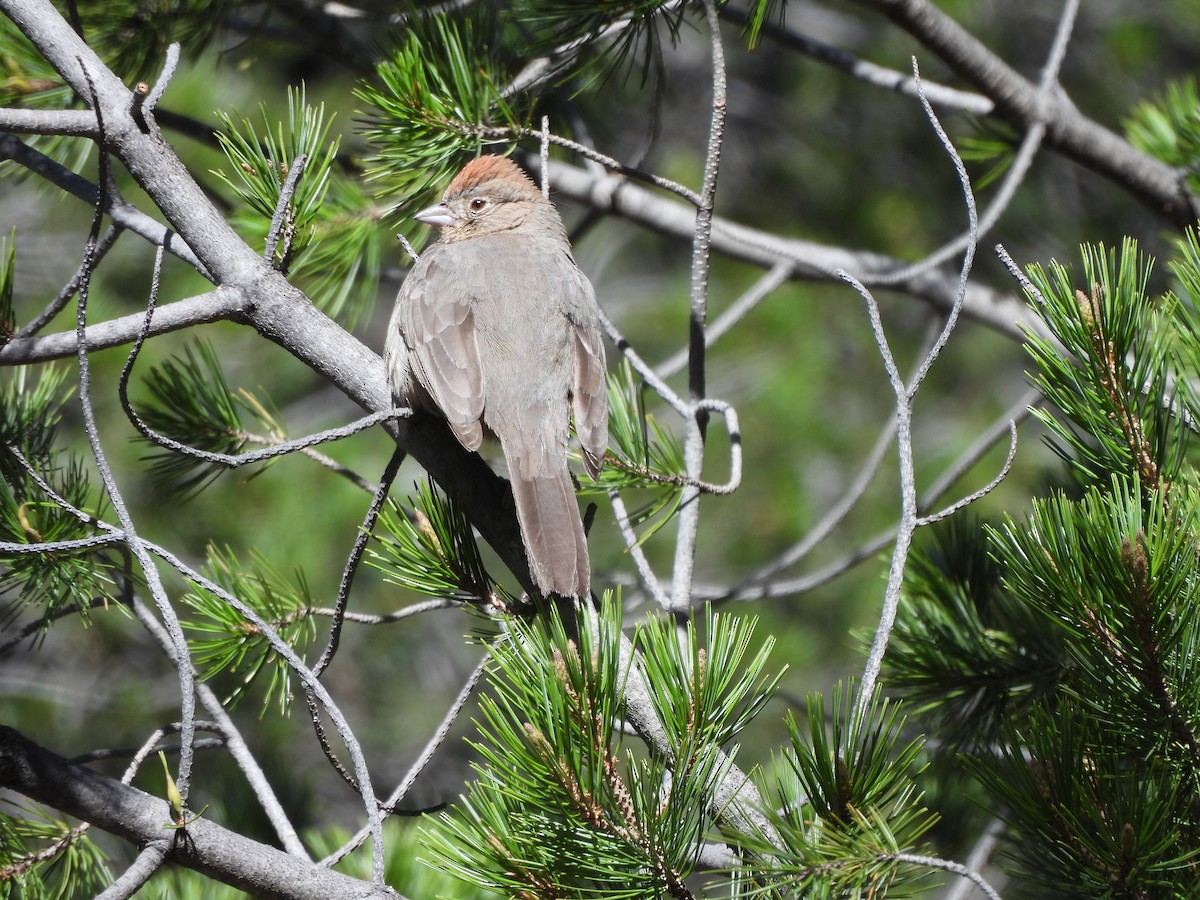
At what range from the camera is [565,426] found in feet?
8.93

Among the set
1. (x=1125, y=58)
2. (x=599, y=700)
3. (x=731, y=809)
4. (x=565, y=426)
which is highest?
(x=1125, y=58)

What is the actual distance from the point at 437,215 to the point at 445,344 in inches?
25.1

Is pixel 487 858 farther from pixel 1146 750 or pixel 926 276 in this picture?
pixel 926 276

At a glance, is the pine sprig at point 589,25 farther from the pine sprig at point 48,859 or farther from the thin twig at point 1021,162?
the pine sprig at point 48,859

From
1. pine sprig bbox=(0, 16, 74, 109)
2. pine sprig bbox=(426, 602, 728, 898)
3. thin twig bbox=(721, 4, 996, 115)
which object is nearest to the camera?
pine sprig bbox=(426, 602, 728, 898)

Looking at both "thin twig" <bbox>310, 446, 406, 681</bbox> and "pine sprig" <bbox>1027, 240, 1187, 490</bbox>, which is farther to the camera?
"thin twig" <bbox>310, 446, 406, 681</bbox>

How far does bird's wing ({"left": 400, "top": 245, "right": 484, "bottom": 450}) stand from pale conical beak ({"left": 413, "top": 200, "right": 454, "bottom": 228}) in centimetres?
9

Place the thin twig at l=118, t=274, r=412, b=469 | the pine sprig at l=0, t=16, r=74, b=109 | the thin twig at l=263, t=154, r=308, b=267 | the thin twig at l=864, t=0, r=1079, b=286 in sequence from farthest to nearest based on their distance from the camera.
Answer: the thin twig at l=864, t=0, r=1079, b=286
the pine sprig at l=0, t=16, r=74, b=109
the thin twig at l=263, t=154, r=308, b=267
the thin twig at l=118, t=274, r=412, b=469

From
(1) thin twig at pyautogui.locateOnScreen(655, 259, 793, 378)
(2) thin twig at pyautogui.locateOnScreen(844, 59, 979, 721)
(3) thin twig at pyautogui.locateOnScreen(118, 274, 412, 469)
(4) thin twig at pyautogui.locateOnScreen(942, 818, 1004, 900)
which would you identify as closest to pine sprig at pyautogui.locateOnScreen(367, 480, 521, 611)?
(3) thin twig at pyautogui.locateOnScreen(118, 274, 412, 469)

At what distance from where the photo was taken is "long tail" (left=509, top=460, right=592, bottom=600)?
205 cm

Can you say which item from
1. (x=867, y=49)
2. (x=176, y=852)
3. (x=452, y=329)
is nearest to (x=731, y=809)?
(x=176, y=852)

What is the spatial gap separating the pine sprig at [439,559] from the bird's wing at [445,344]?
0.28 meters

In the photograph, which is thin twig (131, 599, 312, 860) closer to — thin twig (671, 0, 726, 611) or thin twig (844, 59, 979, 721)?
thin twig (671, 0, 726, 611)

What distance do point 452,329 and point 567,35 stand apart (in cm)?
80
